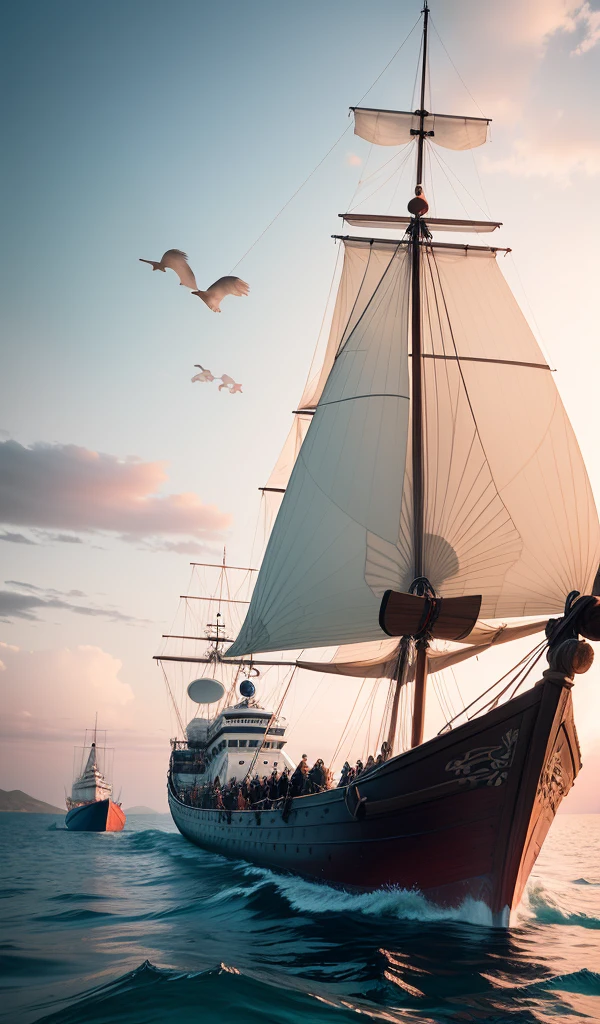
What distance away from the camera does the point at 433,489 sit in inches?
763

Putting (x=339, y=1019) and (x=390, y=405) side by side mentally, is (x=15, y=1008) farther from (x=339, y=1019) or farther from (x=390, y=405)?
(x=390, y=405)

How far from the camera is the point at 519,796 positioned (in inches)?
520

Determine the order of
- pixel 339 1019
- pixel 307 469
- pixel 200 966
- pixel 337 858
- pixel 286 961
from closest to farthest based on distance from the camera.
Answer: pixel 339 1019 < pixel 200 966 < pixel 286 961 < pixel 337 858 < pixel 307 469

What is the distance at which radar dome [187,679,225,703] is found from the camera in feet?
151

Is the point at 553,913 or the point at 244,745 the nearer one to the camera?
the point at 553,913

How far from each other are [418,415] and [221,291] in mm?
7570

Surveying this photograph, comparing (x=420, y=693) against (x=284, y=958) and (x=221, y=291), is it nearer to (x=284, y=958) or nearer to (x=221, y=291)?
(x=284, y=958)

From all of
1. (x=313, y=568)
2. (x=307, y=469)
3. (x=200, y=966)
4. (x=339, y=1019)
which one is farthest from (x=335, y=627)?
(x=339, y=1019)

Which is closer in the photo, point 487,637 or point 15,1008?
point 15,1008

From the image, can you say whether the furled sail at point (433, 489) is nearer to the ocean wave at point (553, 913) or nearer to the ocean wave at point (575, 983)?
the ocean wave at point (553, 913)

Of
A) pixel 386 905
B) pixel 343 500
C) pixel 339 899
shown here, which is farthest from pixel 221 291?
pixel 339 899

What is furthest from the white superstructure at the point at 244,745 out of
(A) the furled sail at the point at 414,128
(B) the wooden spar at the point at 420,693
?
(A) the furled sail at the point at 414,128

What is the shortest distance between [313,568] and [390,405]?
4919mm

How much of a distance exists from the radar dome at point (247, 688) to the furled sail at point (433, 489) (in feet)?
47.1
